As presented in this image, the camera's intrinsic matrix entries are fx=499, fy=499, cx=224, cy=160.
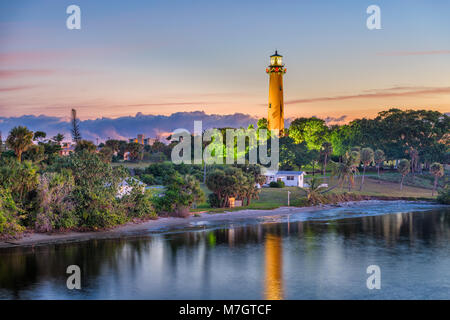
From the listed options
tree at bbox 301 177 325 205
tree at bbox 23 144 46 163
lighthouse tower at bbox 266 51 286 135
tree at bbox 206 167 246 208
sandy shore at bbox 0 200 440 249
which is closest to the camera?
sandy shore at bbox 0 200 440 249

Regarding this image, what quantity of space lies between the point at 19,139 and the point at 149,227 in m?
19.3

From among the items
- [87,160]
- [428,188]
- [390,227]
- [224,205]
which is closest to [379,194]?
[428,188]

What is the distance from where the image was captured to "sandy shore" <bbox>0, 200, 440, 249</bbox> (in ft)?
129

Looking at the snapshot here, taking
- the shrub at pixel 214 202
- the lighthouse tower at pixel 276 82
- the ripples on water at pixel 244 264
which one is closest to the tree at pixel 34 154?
the shrub at pixel 214 202

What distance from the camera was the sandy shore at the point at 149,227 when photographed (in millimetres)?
39375

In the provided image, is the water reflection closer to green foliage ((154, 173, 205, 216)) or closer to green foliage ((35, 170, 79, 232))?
green foliage ((154, 173, 205, 216))

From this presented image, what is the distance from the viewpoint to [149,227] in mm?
47094

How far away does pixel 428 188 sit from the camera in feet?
299

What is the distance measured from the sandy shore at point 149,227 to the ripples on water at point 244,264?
3.87 ft

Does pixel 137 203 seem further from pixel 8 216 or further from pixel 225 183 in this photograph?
pixel 8 216

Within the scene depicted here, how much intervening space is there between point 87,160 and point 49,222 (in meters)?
7.63

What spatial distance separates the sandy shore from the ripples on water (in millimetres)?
1181

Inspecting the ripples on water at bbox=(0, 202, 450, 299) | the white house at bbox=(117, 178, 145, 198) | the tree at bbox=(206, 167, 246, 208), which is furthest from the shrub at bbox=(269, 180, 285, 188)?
the white house at bbox=(117, 178, 145, 198)

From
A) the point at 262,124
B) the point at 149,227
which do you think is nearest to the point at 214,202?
the point at 149,227
